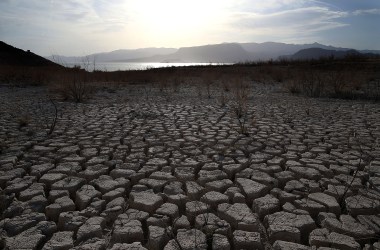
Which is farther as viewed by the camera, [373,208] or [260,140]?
[260,140]

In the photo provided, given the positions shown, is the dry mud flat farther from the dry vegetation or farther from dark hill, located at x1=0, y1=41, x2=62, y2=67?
dark hill, located at x1=0, y1=41, x2=62, y2=67

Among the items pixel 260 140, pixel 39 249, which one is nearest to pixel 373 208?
pixel 260 140

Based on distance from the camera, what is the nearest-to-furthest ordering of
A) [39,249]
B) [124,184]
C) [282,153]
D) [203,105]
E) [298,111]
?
[39,249], [124,184], [282,153], [298,111], [203,105]

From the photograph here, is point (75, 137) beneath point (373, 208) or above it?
above

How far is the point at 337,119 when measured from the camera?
187 inches

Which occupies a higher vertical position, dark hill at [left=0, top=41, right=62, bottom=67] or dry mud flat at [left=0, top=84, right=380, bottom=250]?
dark hill at [left=0, top=41, right=62, bottom=67]

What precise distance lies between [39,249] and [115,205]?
539mm

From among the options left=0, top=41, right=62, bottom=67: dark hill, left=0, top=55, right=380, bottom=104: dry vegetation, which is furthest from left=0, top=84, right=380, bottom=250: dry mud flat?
left=0, top=41, right=62, bottom=67: dark hill

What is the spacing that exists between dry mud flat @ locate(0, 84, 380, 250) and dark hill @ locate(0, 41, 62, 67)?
100 feet

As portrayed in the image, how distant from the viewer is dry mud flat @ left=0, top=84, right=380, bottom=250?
171 centimetres

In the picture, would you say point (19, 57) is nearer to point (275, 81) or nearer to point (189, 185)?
point (275, 81)

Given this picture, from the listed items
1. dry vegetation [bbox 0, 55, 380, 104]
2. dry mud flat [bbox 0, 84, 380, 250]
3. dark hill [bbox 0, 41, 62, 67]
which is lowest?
dry mud flat [bbox 0, 84, 380, 250]

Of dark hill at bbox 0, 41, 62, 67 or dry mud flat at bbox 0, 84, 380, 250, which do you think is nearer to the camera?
dry mud flat at bbox 0, 84, 380, 250

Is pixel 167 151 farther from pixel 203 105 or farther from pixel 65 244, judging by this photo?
pixel 203 105
